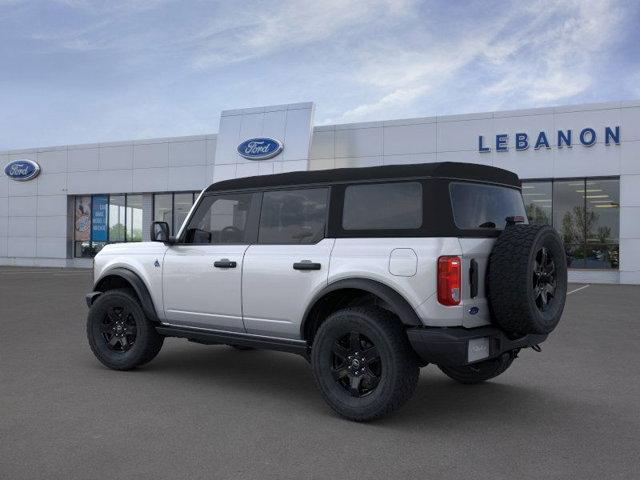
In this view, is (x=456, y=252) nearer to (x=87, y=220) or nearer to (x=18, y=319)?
(x=18, y=319)

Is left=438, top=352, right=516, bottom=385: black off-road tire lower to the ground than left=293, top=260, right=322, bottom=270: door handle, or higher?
lower

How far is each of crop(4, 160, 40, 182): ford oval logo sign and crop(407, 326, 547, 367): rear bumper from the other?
30.6m

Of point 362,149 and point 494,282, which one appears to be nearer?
point 494,282

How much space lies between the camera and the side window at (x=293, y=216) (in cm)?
516

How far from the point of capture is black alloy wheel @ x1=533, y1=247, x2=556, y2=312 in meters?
4.71

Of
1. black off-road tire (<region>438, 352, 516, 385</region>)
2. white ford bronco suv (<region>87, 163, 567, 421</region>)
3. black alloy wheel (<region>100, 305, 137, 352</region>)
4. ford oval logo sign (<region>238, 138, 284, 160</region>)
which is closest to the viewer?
white ford bronco suv (<region>87, 163, 567, 421</region>)

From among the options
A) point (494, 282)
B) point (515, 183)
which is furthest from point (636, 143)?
point (494, 282)

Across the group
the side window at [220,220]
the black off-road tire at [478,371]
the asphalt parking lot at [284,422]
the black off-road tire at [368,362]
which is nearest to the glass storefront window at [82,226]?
the asphalt parking lot at [284,422]

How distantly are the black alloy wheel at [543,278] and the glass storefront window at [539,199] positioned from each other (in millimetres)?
17849

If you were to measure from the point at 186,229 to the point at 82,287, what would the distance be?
12.4 metres

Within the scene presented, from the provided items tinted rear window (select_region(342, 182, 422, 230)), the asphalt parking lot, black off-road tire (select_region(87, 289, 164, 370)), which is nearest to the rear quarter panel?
tinted rear window (select_region(342, 182, 422, 230))

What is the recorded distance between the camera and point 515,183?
5551 millimetres

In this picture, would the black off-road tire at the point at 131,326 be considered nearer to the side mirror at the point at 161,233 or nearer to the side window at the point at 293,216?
the side mirror at the point at 161,233

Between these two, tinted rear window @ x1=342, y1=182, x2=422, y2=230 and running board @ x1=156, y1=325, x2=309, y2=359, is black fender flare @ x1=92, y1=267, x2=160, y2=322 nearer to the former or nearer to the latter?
running board @ x1=156, y1=325, x2=309, y2=359
